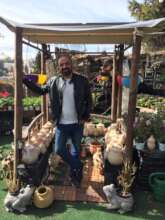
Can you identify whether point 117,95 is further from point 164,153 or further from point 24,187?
point 24,187

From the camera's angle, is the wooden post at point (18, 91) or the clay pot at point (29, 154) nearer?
the wooden post at point (18, 91)

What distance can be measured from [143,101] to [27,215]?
7.90 m

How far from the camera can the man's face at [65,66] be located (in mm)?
4312

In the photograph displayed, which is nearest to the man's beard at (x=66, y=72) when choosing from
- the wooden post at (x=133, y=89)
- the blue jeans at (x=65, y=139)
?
the blue jeans at (x=65, y=139)

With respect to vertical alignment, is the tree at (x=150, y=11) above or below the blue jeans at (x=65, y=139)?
above

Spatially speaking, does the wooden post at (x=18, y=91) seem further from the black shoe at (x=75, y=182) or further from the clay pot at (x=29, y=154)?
the black shoe at (x=75, y=182)

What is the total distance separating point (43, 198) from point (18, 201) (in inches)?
12.2

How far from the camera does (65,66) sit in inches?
171

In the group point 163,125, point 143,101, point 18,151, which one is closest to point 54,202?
point 18,151

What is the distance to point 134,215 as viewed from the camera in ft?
13.0

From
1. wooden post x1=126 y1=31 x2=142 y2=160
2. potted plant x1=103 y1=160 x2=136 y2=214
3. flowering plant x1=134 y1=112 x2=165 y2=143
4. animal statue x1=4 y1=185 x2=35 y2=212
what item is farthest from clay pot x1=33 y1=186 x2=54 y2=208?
flowering plant x1=134 y1=112 x2=165 y2=143

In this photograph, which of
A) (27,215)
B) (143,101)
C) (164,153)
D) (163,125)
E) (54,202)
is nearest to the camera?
(27,215)

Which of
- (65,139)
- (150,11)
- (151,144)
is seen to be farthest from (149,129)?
(150,11)

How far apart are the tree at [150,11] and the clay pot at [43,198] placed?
32.9 feet
